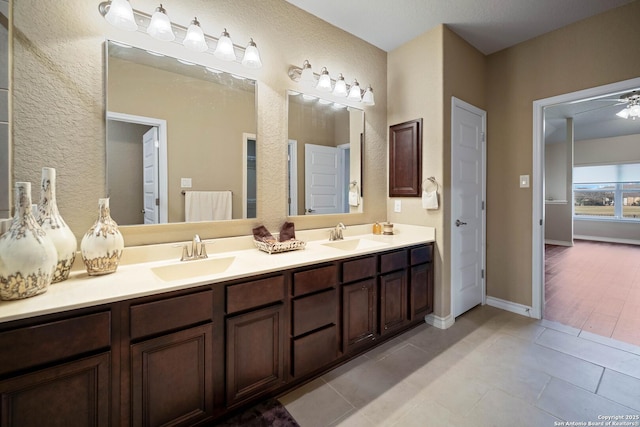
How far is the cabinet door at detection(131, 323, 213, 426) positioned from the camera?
3.90 feet

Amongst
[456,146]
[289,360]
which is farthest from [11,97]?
[456,146]

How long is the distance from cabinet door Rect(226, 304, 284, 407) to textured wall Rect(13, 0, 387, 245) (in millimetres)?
705

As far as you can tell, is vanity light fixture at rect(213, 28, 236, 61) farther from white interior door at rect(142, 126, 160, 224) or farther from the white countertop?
the white countertop

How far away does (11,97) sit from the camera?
131 centimetres

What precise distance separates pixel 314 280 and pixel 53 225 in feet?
4.31

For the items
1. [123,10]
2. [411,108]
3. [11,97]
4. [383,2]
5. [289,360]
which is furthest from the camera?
[411,108]

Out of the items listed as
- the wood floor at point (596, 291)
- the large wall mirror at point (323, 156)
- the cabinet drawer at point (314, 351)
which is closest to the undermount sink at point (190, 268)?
the cabinet drawer at point (314, 351)

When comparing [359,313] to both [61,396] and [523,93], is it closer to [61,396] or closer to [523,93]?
[61,396]

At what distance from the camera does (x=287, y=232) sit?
2109 mm

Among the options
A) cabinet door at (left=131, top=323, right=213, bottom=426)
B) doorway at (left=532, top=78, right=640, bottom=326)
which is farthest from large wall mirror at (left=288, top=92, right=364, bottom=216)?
doorway at (left=532, top=78, right=640, bottom=326)

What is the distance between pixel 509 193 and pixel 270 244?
255 cm

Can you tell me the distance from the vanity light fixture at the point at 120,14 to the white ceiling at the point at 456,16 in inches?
46.9

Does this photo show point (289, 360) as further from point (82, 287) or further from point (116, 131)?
point (116, 131)

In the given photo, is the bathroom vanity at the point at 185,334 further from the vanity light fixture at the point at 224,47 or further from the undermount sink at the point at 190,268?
the vanity light fixture at the point at 224,47
